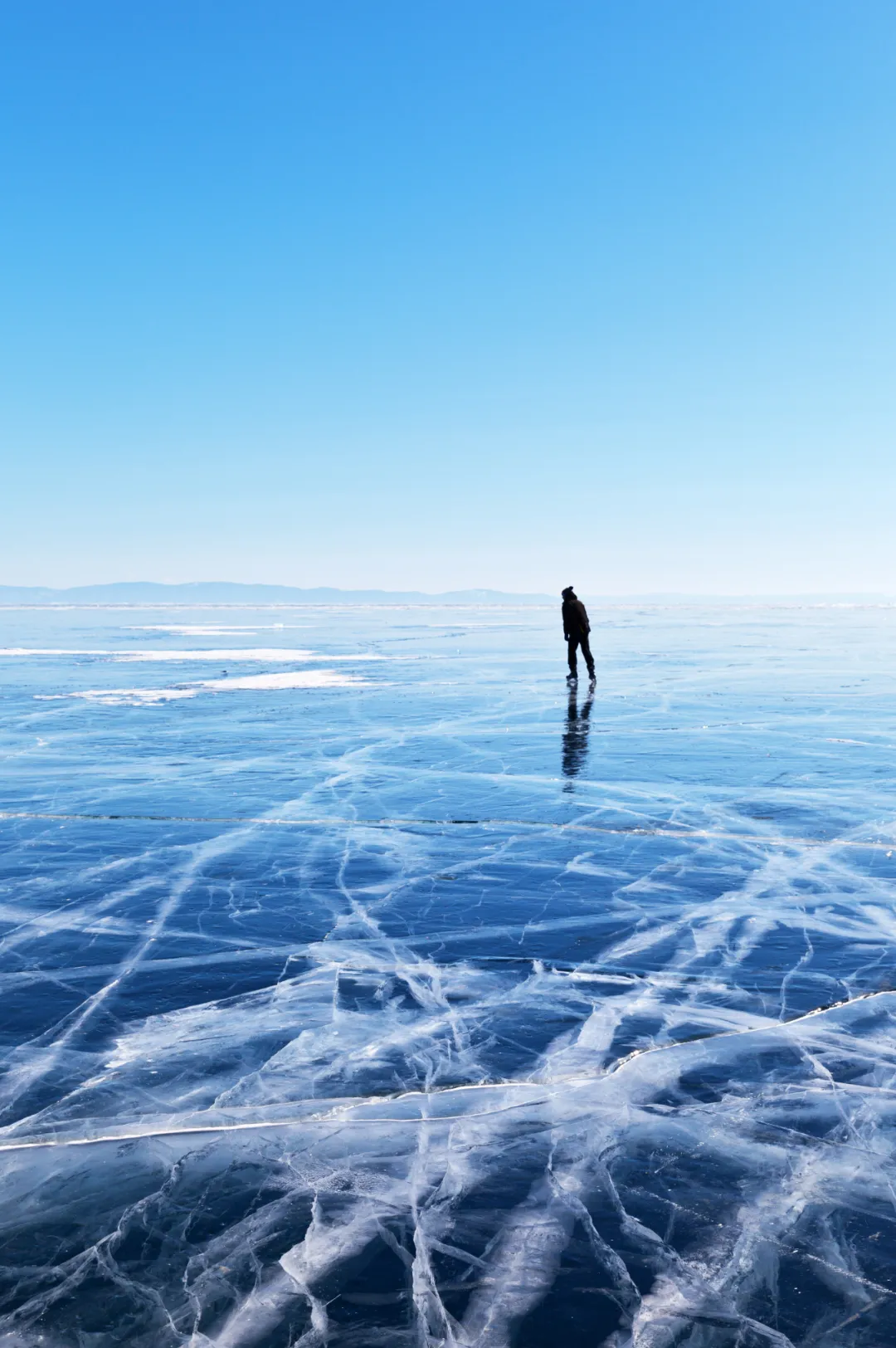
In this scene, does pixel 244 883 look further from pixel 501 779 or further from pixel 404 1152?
pixel 501 779

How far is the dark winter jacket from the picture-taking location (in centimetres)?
1576

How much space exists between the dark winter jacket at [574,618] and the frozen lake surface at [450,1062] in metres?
7.11

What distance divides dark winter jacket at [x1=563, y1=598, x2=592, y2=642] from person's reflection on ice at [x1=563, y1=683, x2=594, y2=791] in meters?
1.04

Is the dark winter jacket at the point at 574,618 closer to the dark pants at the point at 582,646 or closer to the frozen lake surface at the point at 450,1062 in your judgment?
the dark pants at the point at 582,646

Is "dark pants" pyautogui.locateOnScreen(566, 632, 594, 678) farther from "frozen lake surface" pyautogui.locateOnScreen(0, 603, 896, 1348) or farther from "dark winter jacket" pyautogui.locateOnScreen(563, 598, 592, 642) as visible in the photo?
"frozen lake surface" pyautogui.locateOnScreen(0, 603, 896, 1348)

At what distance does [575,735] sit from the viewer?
11.7 m

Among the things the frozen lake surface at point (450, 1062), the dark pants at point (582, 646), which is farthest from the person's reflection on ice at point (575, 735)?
the dark pants at point (582, 646)

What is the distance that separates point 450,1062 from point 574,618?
13.0 metres

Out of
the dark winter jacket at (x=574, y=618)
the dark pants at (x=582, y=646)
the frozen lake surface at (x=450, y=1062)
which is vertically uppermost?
the dark winter jacket at (x=574, y=618)

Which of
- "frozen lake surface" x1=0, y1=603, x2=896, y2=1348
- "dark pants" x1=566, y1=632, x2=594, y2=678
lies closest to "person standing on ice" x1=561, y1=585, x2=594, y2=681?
"dark pants" x1=566, y1=632, x2=594, y2=678

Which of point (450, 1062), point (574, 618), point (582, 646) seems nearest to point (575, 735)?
point (574, 618)

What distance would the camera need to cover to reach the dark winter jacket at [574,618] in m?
15.8

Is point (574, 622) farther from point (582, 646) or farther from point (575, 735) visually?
point (575, 735)

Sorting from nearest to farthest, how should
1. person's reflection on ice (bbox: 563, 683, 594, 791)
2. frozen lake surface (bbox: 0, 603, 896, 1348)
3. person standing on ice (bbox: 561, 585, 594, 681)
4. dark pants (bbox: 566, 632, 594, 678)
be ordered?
frozen lake surface (bbox: 0, 603, 896, 1348) < person's reflection on ice (bbox: 563, 683, 594, 791) < person standing on ice (bbox: 561, 585, 594, 681) < dark pants (bbox: 566, 632, 594, 678)
